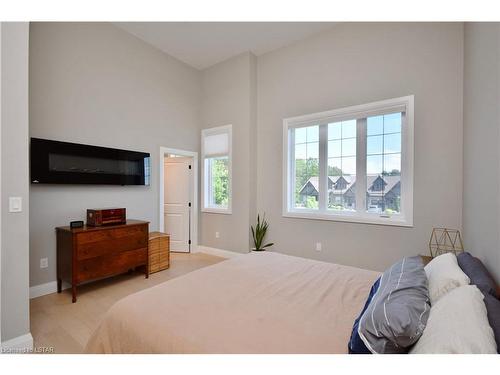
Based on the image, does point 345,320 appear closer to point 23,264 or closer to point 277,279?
point 277,279

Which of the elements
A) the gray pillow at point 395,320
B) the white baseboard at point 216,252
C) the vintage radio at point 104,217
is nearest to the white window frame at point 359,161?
the white baseboard at point 216,252

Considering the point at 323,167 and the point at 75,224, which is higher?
the point at 323,167

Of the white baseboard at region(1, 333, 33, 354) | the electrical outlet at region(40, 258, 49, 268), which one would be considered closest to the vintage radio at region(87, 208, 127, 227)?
the electrical outlet at region(40, 258, 49, 268)

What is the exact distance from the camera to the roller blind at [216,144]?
14.2 ft

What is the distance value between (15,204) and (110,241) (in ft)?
4.20

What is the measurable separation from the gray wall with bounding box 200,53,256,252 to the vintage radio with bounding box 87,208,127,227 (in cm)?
174

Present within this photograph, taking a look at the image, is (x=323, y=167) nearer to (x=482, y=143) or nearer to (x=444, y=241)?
(x=444, y=241)

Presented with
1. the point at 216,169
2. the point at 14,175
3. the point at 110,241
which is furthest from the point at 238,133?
the point at 14,175

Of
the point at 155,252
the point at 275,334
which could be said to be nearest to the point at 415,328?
the point at 275,334

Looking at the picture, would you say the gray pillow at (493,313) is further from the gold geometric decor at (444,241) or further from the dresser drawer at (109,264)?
the dresser drawer at (109,264)

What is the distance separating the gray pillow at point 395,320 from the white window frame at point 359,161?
6.87ft

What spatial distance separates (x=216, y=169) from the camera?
458cm

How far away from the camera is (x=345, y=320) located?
46.1 inches

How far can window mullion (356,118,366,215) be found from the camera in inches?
125
